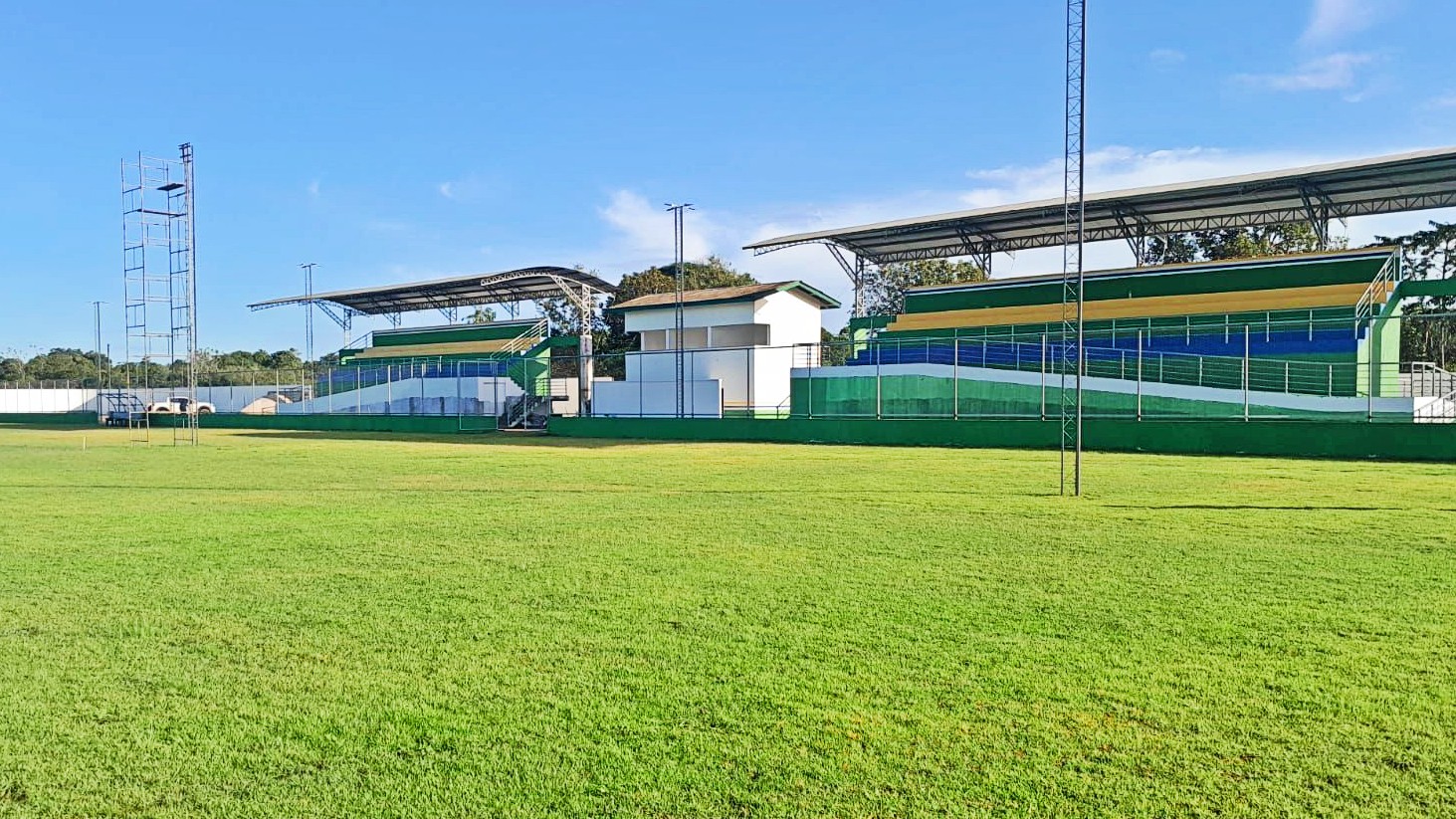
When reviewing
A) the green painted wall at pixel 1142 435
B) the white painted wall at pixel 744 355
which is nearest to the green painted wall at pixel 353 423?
the white painted wall at pixel 744 355

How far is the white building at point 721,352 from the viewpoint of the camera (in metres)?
37.3

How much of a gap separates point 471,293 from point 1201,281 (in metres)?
43.3

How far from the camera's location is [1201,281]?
39.7m

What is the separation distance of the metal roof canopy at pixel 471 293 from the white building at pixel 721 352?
7.20 meters

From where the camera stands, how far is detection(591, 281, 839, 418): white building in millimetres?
37344

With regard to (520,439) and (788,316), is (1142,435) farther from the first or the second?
(788,316)

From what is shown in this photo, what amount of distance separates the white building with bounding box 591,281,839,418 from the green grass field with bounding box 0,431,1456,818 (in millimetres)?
24226

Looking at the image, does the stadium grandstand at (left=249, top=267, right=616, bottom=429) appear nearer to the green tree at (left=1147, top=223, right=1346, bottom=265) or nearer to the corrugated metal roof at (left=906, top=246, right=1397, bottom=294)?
the corrugated metal roof at (left=906, top=246, right=1397, bottom=294)

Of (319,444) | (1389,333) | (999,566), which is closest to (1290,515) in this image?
(999,566)

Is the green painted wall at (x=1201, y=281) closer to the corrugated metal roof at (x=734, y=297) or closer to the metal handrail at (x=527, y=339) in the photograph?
the corrugated metal roof at (x=734, y=297)

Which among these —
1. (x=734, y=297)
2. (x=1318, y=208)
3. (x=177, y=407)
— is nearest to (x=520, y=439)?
(x=734, y=297)

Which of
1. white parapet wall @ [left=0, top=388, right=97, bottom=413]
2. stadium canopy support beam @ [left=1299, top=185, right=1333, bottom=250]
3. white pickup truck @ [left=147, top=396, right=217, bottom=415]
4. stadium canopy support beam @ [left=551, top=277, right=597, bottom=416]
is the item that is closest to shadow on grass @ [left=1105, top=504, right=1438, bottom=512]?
stadium canopy support beam @ [left=1299, top=185, right=1333, bottom=250]

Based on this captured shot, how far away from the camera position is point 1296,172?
36062 mm

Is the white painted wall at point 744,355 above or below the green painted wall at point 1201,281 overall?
below
